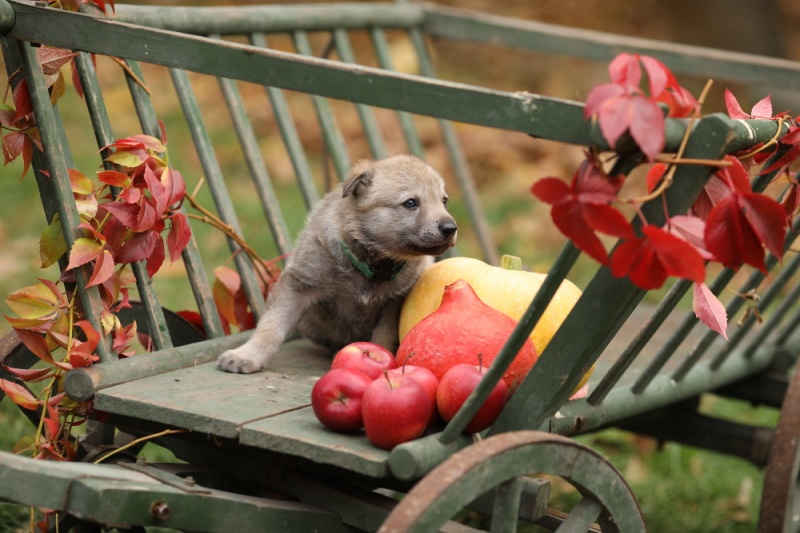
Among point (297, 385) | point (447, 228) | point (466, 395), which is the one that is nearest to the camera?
point (466, 395)

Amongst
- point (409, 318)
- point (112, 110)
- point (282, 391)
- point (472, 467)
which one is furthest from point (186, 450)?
point (112, 110)

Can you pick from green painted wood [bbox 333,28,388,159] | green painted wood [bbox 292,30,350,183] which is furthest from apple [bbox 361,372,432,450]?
green painted wood [bbox 333,28,388,159]

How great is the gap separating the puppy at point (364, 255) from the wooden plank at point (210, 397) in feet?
0.38

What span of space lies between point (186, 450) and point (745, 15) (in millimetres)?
6194

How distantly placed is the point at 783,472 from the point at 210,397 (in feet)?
4.85

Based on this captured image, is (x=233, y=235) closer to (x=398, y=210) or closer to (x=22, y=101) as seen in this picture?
(x=398, y=210)

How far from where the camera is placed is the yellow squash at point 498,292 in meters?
2.40

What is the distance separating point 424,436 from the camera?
1.97m

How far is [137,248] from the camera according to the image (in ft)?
7.64

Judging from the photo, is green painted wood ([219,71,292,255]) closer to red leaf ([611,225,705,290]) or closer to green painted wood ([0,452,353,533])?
green painted wood ([0,452,353,533])

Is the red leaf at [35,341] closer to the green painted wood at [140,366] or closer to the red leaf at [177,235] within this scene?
the green painted wood at [140,366]

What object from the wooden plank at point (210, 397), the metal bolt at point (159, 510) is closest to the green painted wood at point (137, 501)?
the metal bolt at point (159, 510)

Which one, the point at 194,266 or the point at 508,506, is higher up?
the point at 194,266

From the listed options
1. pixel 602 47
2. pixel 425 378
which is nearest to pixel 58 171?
pixel 425 378
